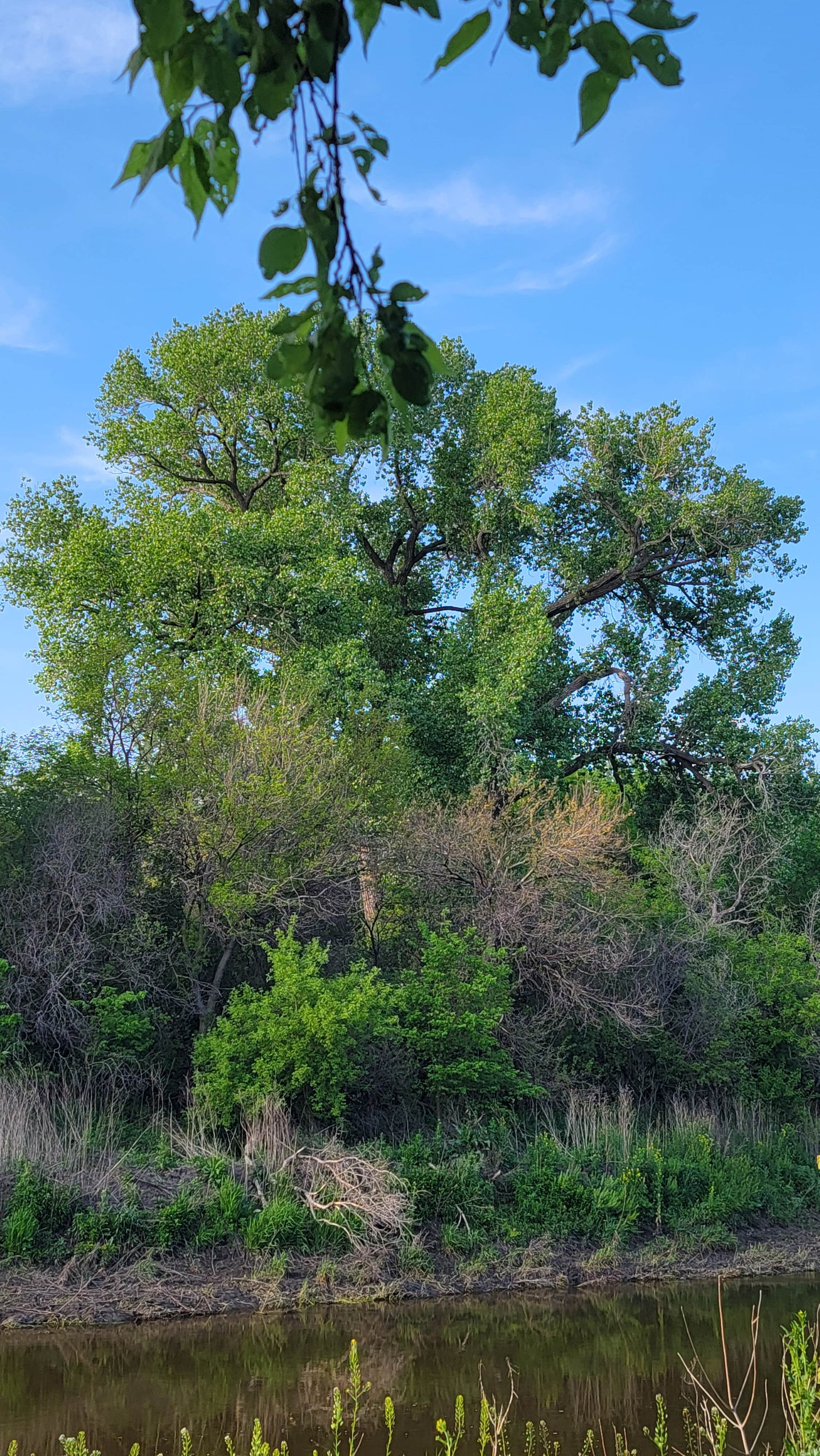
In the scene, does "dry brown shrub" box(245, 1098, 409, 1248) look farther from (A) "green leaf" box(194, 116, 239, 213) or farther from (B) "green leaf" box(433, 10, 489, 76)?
(B) "green leaf" box(433, 10, 489, 76)

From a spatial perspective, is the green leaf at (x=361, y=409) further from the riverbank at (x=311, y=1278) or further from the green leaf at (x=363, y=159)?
the riverbank at (x=311, y=1278)

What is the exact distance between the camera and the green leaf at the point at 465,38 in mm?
2053

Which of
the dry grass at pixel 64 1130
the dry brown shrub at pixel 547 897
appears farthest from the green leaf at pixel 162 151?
the dry brown shrub at pixel 547 897

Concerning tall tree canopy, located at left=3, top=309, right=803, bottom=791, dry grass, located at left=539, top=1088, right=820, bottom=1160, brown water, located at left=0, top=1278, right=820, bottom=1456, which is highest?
tall tree canopy, located at left=3, top=309, right=803, bottom=791

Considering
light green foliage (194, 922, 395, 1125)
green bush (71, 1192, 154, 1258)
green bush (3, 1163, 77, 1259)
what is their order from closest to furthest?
1. green bush (3, 1163, 77, 1259)
2. green bush (71, 1192, 154, 1258)
3. light green foliage (194, 922, 395, 1125)

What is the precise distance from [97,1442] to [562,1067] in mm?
10150

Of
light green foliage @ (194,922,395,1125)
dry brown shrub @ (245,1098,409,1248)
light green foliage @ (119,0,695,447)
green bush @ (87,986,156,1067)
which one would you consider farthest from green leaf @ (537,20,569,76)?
green bush @ (87,986,156,1067)

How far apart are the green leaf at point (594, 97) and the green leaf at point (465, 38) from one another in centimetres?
22

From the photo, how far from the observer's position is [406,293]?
91.0 inches

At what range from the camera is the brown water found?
806cm

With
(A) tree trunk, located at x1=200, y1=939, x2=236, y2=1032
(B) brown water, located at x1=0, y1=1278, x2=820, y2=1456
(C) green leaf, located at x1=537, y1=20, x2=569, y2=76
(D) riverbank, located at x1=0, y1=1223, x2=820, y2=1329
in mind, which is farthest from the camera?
(A) tree trunk, located at x1=200, y1=939, x2=236, y2=1032

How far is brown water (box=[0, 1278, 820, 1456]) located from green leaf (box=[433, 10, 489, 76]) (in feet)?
26.2

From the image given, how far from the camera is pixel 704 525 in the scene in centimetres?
2312

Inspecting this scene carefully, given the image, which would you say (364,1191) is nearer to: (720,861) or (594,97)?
(720,861)
